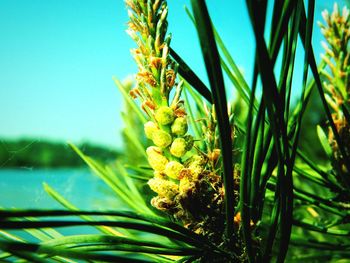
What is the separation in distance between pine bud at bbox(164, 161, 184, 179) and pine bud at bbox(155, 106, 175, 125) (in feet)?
0.12

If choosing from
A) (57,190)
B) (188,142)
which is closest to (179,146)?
(188,142)

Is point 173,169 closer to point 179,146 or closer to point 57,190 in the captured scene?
point 179,146

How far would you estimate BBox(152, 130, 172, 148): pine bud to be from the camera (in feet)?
0.93

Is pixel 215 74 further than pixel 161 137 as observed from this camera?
No

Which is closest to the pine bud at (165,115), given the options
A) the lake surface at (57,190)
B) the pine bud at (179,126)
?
the pine bud at (179,126)

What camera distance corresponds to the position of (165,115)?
0.28 m

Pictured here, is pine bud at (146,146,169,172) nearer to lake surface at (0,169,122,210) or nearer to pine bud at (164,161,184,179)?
pine bud at (164,161,184,179)

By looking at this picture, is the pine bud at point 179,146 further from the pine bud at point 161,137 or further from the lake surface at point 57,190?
the lake surface at point 57,190

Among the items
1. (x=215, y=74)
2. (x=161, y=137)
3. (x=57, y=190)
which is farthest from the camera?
(x=57, y=190)

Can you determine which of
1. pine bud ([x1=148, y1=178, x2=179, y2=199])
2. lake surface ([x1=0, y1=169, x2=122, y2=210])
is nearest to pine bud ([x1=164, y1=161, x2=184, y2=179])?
pine bud ([x1=148, y1=178, x2=179, y2=199])

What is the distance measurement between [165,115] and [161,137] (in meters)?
0.02

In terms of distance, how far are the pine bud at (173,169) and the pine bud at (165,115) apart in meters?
0.04

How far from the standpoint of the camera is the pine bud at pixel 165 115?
0.92ft

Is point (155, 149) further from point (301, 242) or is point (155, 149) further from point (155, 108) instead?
point (301, 242)
